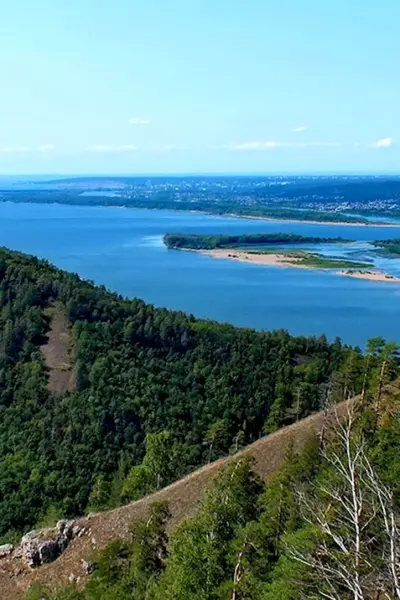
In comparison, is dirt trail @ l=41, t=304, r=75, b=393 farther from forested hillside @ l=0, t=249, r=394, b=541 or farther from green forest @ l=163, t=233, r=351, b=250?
green forest @ l=163, t=233, r=351, b=250

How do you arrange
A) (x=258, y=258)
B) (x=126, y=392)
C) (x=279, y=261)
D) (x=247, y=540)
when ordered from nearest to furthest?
1. (x=247, y=540)
2. (x=126, y=392)
3. (x=279, y=261)
4. (x=258, y=258)

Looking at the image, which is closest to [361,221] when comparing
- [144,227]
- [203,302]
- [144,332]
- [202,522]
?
[144,227]

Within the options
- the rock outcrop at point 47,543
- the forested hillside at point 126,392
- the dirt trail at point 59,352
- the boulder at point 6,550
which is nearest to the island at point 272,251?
the forested hillside at point 126,392

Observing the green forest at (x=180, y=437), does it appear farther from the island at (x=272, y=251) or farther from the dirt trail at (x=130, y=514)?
the island at (x=272, y=251)

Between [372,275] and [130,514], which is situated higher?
[130,514]

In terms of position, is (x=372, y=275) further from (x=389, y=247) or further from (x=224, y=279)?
(x=389, y=247)

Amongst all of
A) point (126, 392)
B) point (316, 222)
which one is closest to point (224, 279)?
point (126, 392)
